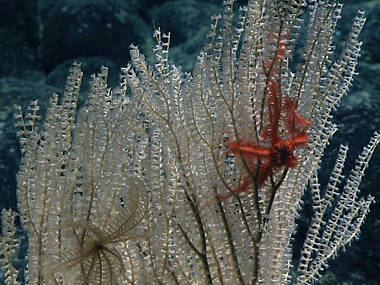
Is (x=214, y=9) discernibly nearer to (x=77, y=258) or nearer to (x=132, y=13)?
(x=132, y=13)

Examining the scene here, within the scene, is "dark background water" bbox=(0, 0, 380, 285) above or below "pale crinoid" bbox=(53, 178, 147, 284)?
above

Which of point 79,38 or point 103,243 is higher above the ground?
point 79,38

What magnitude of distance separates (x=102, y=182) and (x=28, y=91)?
5.10m

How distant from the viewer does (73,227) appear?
214 cm

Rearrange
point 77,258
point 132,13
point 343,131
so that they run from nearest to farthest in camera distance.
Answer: point 77,258
point 343,131
point 132,13

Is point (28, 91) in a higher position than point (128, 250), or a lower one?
higher

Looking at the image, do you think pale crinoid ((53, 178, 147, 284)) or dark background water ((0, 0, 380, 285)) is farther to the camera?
dark background water ((0, 0, 380, 285))

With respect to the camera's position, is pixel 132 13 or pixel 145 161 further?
pixel 132 13

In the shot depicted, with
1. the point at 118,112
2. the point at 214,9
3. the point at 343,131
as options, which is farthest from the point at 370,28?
the point at 118,112

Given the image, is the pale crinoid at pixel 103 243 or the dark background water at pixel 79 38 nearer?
the pale crinoid at pixel 103 243

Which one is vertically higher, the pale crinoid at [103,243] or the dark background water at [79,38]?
the dark background water at [79,38]

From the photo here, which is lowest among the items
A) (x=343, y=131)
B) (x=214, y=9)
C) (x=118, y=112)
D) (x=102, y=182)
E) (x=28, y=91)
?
(x=102, y=182)

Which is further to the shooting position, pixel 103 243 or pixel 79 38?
pixel 79 38

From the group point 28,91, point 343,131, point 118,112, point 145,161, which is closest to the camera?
point 145,161
